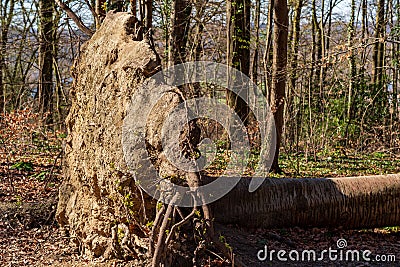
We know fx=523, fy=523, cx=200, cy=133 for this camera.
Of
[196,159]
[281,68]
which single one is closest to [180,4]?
[281,68]

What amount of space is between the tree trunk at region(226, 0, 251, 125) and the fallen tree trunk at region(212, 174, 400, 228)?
4718mm

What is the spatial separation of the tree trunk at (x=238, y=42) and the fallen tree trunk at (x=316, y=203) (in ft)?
15.5

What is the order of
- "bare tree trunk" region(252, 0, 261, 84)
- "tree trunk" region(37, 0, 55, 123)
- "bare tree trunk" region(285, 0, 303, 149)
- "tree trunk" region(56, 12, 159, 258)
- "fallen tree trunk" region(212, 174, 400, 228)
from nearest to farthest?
"tree trunk" region(56, 12, 159, 258)
"fallen tree trunk" region(212, 174, 400, 228)
"bare tree trunk" region(252, 0, 261, 84)
"bare tree trunk" region(285, 0, 303, 149)
"tree trunk" region(37, 0, 55, 123)

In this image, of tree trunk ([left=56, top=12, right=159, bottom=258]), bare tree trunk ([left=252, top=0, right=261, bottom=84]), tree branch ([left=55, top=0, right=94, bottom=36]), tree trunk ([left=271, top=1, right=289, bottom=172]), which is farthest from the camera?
bare tree trunk ([left=252, top=0, right=261, bottom=84])

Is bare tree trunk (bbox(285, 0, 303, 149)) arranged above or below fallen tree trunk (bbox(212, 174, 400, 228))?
above

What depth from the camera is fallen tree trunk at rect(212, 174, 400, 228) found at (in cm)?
646

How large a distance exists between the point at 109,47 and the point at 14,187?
4376 millimetres

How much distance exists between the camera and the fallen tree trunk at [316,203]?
6.46 meters

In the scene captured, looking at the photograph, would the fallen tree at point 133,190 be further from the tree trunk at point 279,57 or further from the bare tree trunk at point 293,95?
the bare tree trunk at point 293,95

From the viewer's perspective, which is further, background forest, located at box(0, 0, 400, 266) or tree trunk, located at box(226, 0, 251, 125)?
tree trunk, located at box(226, 0, 251, 125)

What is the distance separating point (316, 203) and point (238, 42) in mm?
5827

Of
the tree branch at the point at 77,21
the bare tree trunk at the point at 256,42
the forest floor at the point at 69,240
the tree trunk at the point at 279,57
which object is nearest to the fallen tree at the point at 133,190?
the forest floor at the point at 69,240

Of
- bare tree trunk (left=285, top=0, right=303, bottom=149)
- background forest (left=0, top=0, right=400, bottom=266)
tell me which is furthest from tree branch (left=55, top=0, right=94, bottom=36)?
bare tree trunk (left=285, top=0, right=303, bottom=149)

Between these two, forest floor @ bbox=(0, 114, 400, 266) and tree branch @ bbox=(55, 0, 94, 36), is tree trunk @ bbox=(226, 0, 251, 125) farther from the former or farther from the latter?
tree branch @ bbox=(55, 0, 94, 36)
